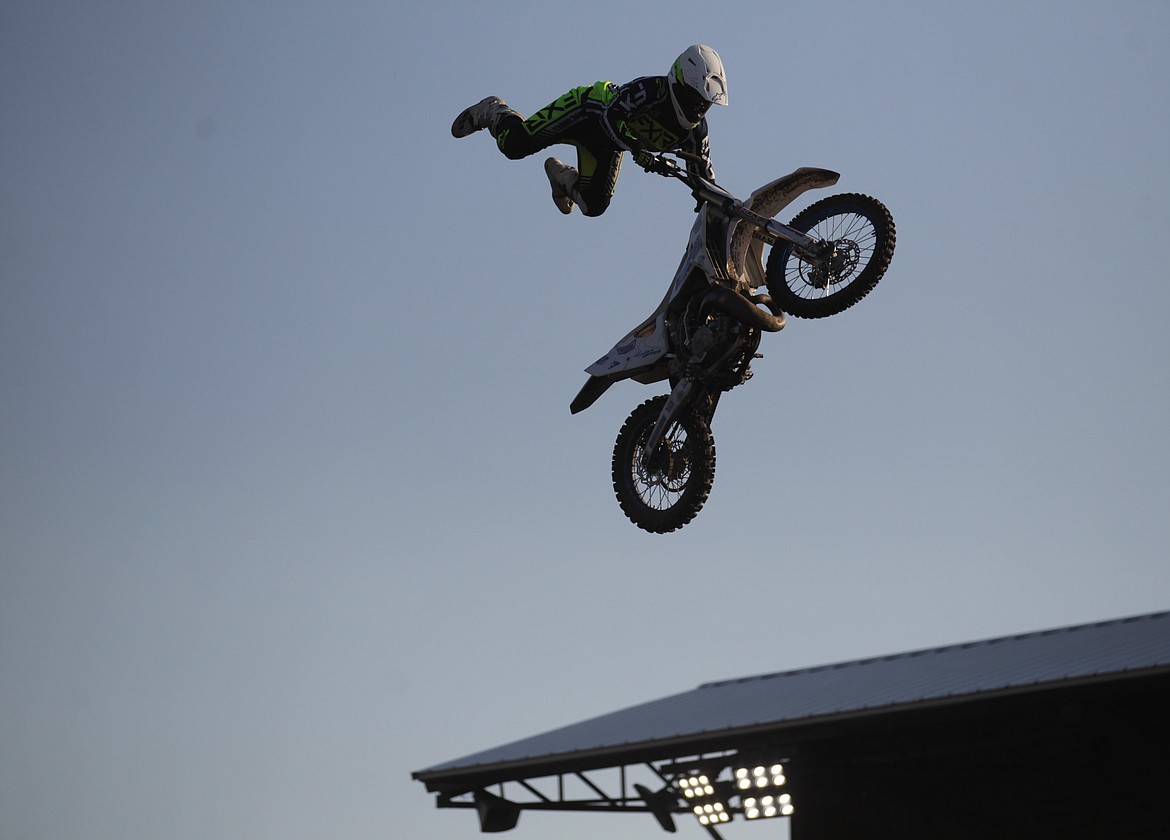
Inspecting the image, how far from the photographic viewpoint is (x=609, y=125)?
15.8m

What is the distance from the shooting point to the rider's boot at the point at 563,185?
16.7 m

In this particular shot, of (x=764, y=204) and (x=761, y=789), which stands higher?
(x=764, y=204)

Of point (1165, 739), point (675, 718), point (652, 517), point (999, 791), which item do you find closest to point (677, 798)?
point (675, 718)

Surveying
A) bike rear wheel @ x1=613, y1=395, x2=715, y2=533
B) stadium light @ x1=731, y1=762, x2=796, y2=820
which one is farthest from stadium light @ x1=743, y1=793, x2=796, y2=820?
bike rear wheel @ x1=613, y1=395, x2=715, y2=533

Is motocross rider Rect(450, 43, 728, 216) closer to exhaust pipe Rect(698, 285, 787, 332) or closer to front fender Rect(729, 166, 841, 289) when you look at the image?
front fender Rect(729, 166, 841, 289)

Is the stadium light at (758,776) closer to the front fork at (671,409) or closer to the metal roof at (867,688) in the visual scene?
the metal roof at (867,688)

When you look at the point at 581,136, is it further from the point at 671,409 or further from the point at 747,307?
the point at 671,409

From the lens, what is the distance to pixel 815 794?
78.2 feet

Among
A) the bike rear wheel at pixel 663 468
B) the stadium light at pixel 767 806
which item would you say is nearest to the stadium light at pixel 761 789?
the stadium light at pixel 767 806

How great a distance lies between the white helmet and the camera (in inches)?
600

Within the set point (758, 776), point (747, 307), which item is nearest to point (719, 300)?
point (747, 307)

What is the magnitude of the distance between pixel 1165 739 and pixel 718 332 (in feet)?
28.8

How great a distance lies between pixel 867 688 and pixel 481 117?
9384 mm

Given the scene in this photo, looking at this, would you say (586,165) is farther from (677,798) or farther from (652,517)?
(677,798)
